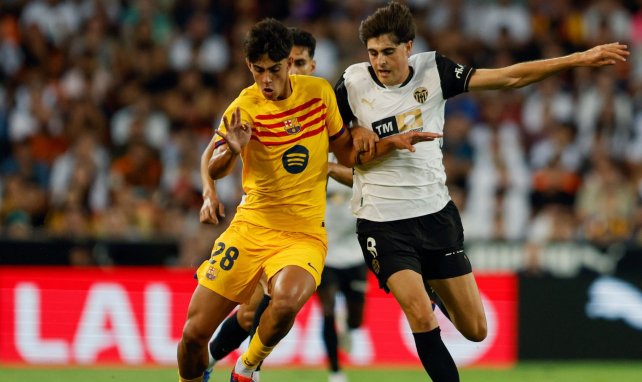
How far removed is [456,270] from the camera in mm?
7508

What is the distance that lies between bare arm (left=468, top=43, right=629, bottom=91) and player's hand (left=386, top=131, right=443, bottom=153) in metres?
0.45

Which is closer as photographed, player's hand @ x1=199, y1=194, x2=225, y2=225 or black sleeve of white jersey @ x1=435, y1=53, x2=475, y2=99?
player's hand @ x1=199, y1=194, x2=225, y2=225

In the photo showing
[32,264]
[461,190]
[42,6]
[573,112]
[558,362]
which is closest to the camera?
[558,362]

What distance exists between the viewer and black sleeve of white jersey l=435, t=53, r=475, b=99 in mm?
7426

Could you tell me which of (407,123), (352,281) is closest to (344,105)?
(407,123)

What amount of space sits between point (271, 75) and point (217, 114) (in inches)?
319

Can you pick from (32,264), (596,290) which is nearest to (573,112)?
(596,290)

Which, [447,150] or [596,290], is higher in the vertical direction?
[447,150]

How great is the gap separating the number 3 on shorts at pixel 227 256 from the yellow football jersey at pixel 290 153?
0.24 metres

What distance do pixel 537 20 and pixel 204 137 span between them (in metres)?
5.10

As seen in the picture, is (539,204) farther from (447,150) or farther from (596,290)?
(596,290)

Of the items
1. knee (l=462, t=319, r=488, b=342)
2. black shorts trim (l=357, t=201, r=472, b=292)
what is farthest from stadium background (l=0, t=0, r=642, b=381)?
black shorts trim (l=357, t=201, r=472, b=292)

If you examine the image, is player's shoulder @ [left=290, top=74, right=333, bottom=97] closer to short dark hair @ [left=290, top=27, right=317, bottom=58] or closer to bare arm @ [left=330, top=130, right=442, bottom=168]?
bare arm @ [left=330, top=130, right=442, bottom=168]

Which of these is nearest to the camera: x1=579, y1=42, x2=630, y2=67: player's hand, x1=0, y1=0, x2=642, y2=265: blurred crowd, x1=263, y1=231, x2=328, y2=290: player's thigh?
x1=579, y1=42, x2=630, y2=67: player's hand
